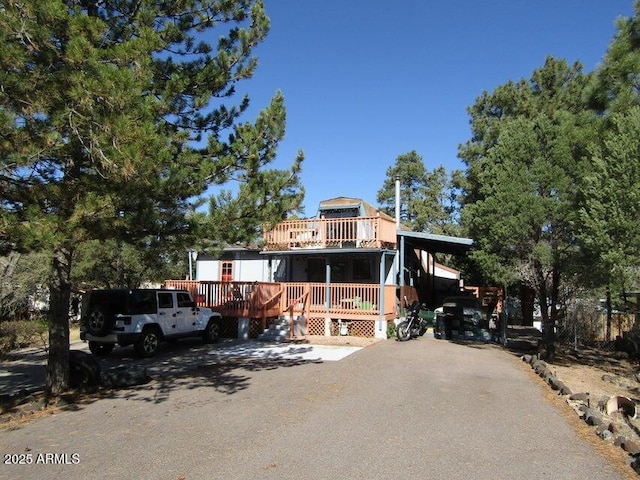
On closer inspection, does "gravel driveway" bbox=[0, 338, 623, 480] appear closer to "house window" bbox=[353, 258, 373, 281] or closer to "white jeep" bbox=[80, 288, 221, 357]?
"white jeep" bbox=[80, 288, 221, 357]

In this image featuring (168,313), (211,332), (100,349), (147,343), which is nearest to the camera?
(147,343)

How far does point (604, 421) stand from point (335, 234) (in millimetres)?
12669

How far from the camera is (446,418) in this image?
710cm

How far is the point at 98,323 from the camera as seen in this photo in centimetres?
1248

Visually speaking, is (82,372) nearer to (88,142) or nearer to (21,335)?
(88,142)

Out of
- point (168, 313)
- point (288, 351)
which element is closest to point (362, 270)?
point (288, 351)

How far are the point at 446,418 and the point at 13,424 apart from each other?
242 inches

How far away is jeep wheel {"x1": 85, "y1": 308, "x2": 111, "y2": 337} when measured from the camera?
40.9ft

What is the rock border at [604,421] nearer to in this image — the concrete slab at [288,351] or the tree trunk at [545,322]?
the tree trunk at [545,322]

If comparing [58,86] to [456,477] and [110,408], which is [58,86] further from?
[456,477]

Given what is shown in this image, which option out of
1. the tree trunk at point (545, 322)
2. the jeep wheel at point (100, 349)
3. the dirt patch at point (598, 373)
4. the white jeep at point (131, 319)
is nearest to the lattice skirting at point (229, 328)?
the white jeep at point (131, 319)

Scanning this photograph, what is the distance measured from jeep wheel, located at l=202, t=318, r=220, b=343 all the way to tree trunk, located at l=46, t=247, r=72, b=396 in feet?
24.1

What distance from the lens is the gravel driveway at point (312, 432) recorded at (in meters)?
5.05

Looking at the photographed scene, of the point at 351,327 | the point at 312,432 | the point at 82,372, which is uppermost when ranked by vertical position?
the point at 82,372
